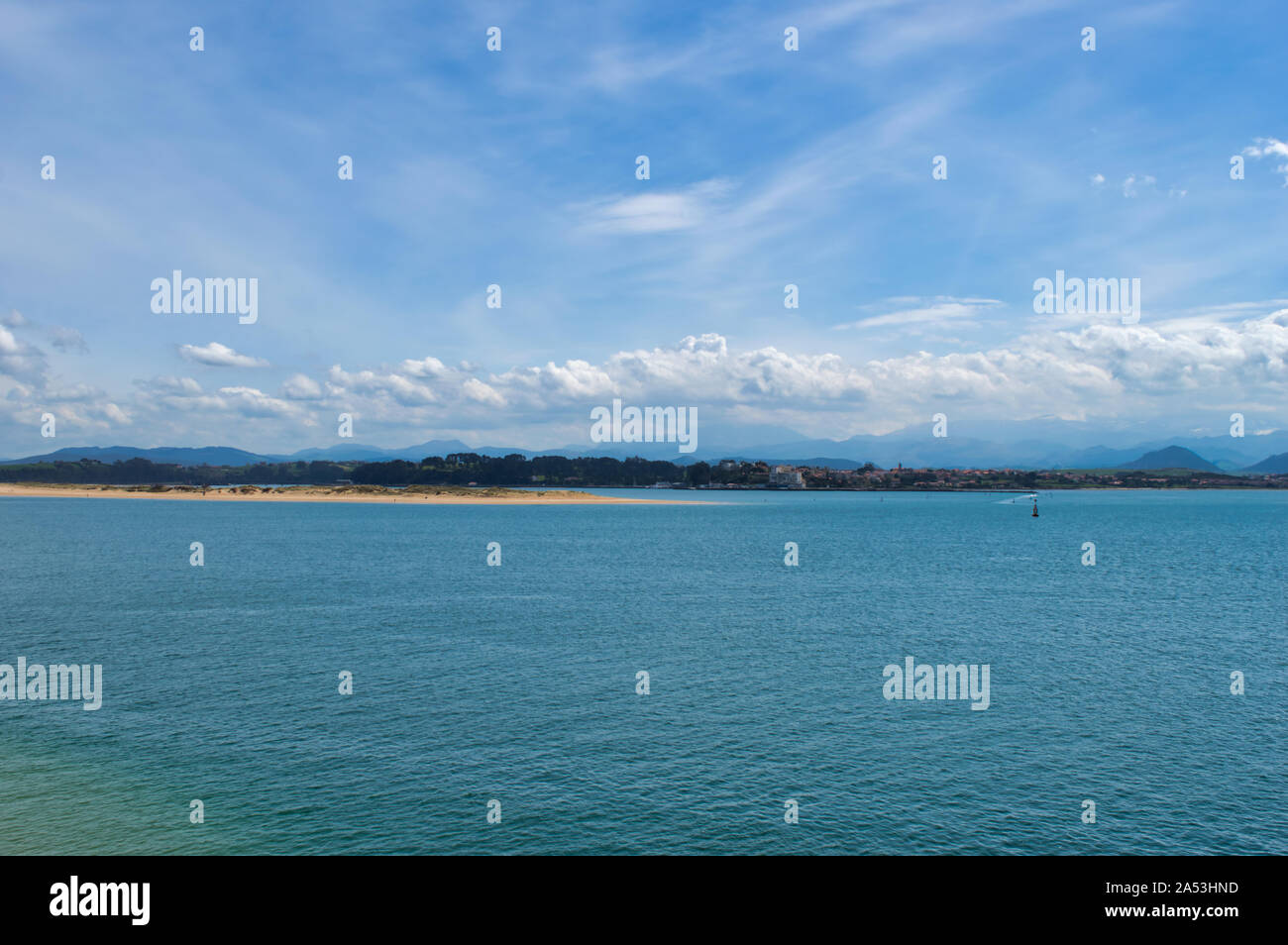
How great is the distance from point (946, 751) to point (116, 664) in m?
40.1

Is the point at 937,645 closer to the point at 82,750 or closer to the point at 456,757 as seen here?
the point at 456,757

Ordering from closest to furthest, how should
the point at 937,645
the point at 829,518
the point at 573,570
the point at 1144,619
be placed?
the point at 937,645 < the point at 1144,619 < the point at 573,570 < the point at 829,518

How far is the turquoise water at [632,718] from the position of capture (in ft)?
76.8

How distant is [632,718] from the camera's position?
109 ft

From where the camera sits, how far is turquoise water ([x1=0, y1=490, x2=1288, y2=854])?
23.4 metres

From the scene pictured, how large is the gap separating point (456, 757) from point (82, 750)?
551 inches

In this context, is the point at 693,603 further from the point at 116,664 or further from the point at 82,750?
the point at 82,750

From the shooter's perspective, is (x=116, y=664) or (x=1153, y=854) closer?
(x=1153, y=854)

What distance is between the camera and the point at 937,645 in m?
48.1
